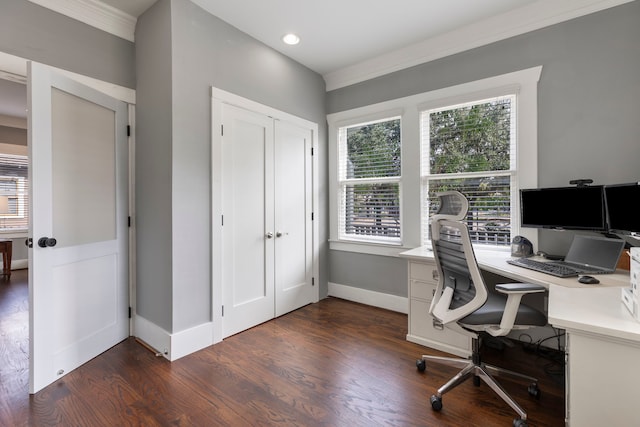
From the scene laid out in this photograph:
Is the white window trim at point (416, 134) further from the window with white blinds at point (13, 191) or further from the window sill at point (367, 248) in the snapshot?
the window with white blinds at point (13, 191)

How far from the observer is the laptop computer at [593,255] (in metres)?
1.86

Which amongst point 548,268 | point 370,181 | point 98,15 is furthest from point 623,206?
point 98,15

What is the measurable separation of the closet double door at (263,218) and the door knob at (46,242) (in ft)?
3.77

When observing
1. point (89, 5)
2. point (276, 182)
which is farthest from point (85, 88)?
point (276, 182)

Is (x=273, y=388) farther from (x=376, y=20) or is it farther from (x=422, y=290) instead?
(x=376, y=20)

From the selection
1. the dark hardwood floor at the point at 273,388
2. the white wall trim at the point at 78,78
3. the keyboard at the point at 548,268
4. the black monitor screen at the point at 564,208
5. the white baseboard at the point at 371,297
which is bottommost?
the dark hardwood floor at the point at 273,388

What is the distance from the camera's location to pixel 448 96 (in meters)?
2.89

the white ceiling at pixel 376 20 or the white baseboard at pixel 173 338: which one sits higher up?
the white ceiling at pixel 376 20

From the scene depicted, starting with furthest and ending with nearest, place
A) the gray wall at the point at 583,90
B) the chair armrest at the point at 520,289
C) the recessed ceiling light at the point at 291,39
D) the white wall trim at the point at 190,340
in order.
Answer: the recessed ceiling light at the point at 291,39 < the white wall trim at the point at 190,340 < the gray wall at the point at 583,90 < the chair armrest at the point at 520,289

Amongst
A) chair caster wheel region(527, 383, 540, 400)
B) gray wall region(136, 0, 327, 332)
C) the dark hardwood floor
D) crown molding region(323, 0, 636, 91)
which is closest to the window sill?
the dark hardwood floor

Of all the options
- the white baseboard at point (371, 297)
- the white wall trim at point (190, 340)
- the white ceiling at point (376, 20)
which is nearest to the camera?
the white wall trim at point (190, 340)

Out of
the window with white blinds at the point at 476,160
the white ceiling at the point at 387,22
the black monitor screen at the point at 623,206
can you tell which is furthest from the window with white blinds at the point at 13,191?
the black monitor screen at the point at 623,206

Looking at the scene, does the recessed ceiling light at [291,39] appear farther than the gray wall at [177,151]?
Yes

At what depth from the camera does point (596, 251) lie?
1.99 m
